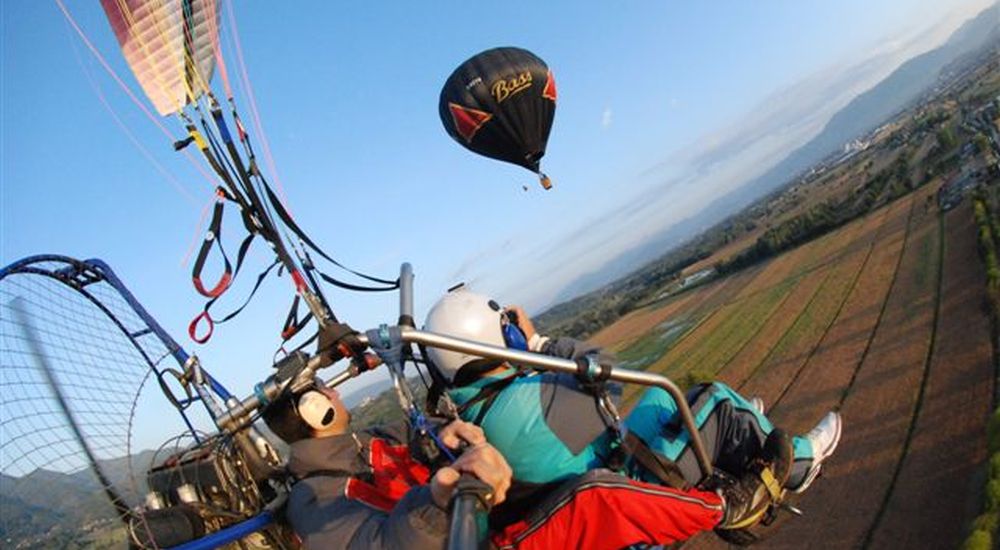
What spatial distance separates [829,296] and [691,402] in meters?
43.9

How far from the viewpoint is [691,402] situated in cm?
401

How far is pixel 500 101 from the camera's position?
994 centimetres

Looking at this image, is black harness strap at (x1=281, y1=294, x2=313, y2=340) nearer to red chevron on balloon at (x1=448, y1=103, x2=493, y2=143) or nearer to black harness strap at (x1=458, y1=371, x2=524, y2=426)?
black harness strap at (x1=458, y1=371, x2=524, y2=426)

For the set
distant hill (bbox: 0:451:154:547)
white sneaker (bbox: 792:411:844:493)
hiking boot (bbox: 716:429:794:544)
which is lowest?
white sneaker (bbox: 792:411:844:493)

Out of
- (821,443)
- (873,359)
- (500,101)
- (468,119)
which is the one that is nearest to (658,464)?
(821,443)

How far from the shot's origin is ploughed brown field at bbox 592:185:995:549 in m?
20.5

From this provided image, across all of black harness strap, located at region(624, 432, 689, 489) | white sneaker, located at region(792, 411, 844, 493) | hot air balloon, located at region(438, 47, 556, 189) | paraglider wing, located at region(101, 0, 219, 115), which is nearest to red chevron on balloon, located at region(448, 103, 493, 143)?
hot air balloon, located at region(438, 47, 556, 189)

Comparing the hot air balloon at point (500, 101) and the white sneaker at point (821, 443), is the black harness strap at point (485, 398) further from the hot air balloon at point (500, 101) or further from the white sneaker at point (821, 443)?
the hot air balloon at point (500, 101)

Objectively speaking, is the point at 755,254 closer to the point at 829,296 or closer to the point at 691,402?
the point at 829,296

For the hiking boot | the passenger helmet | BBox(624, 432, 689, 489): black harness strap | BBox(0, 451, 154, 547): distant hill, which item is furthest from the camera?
the hiking boot

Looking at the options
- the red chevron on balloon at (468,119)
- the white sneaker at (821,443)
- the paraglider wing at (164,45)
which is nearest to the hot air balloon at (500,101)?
the red chevron on balloon at (468,119)

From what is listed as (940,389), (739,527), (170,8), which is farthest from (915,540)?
(170,8)

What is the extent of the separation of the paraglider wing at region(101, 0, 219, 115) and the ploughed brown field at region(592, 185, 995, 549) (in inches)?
413

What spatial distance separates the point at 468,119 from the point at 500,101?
23.1 inches
